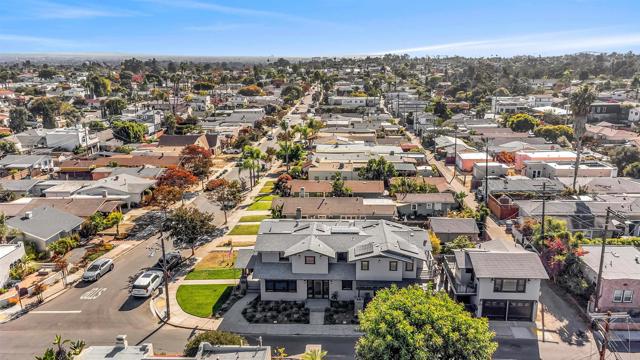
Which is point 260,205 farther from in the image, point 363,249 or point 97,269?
point 363,249

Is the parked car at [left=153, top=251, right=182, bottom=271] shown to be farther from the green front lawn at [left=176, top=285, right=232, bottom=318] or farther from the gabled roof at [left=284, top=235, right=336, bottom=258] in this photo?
the gabled roof at [left=284, top=235, right=336, bottom=258]

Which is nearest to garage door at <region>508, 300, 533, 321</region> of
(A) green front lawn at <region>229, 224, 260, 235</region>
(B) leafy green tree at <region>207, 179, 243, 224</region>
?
(A) green front lawn at <region>229, 224, 260, 235</region>

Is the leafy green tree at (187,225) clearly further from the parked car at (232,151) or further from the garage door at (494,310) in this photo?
the parked car at (232,151)

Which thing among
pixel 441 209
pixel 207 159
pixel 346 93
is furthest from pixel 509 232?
pixel 346 93

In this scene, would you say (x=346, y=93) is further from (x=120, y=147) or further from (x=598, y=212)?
(x=598, y=212)

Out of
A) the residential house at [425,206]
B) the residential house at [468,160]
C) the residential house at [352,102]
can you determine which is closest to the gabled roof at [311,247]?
the residential house at [425,206]

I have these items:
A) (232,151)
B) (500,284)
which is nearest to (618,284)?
(500,284)
